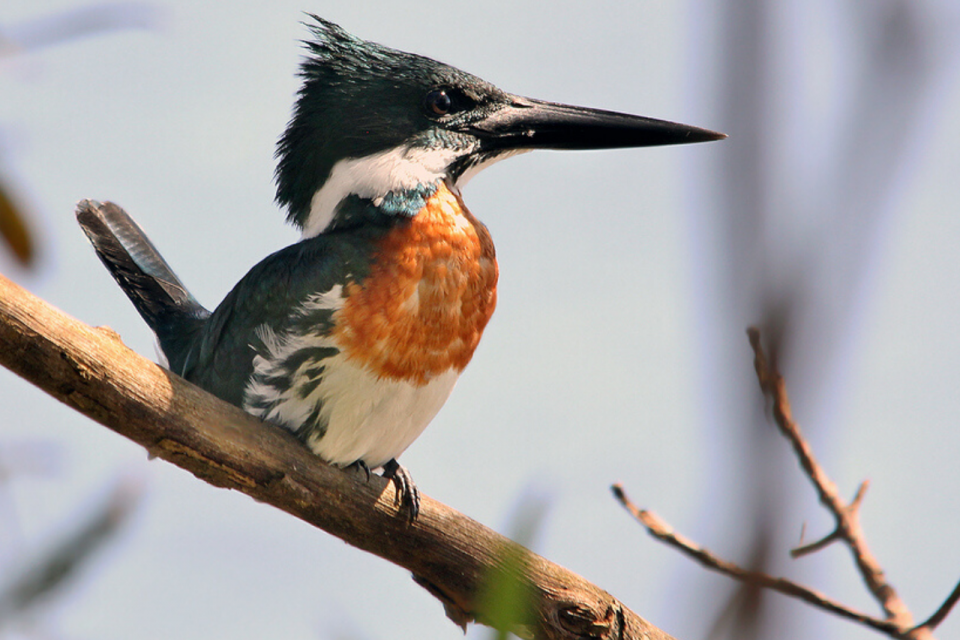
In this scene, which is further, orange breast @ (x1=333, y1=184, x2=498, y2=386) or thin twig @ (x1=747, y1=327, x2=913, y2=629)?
orange breast @ (x1=333, y1=184, x2=498, y2=386)

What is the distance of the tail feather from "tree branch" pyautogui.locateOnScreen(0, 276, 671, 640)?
50.1 inches

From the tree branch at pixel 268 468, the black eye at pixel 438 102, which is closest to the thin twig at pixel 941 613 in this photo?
the tree branch at pixel 268 468

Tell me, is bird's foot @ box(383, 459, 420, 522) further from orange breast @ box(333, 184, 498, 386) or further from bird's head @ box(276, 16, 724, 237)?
bird's head @ box(276, 16, 724, 237)

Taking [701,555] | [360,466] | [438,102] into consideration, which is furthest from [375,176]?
[701,555]

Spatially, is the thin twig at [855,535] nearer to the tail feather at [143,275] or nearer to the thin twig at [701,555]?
the thin twig at [701,555]

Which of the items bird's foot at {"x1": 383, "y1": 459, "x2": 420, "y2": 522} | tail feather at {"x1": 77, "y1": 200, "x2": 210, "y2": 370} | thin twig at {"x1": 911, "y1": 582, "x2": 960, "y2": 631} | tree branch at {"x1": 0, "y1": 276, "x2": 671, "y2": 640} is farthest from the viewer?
tail feather at {"x1": 77, "y1": 200, "x2": 210, "y2": 370}

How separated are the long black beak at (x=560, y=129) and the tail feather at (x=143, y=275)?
142 centimetres

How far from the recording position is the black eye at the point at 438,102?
11.8 ft

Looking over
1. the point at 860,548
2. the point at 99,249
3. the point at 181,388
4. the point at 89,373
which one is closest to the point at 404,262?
the point at 181,388

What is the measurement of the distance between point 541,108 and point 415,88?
52 centimetres

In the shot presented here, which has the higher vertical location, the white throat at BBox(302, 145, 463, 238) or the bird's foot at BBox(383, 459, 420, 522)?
the white throat at BBox(302, 145, 463, 238)

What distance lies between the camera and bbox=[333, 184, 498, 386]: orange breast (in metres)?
3.08

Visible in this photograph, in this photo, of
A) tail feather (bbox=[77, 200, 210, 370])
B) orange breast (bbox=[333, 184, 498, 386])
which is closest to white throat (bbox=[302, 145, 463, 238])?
orange breast (bbox=[333, 184, 498, 386])

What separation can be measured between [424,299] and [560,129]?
0.96 meters
